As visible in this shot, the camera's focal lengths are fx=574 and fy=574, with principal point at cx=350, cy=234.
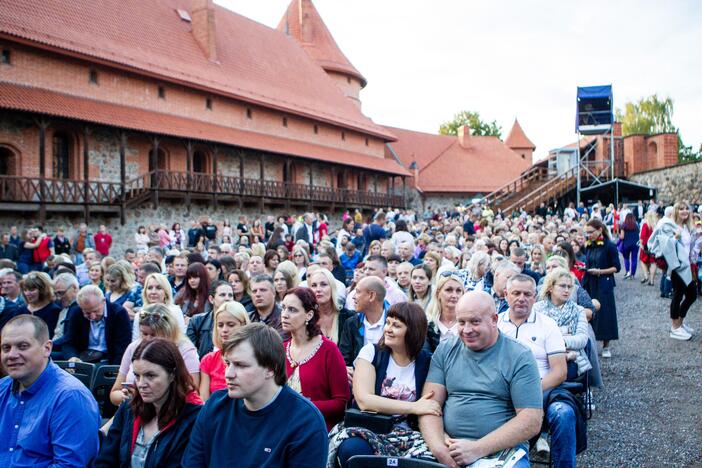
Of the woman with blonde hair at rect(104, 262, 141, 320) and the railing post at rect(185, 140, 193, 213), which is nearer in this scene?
the woman with blonde hair at rect(104, 262, 141, 320)

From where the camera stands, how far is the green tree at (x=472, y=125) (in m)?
65.8

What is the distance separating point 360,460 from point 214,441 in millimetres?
900

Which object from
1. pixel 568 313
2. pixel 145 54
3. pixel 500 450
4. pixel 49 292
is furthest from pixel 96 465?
pixel 145 54

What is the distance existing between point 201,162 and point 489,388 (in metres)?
27.5

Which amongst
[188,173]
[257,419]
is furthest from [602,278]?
[188,173]

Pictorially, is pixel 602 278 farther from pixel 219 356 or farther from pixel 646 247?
pixel 219 356

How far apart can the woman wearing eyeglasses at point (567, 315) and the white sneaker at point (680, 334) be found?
4427 millimetres

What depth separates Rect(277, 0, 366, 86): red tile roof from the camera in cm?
4656

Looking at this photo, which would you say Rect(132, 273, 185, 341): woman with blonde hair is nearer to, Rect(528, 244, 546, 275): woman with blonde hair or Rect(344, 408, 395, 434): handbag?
Rect(344, 408, 395, 434): handbag

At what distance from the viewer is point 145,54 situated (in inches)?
1052

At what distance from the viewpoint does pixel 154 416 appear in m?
3.43

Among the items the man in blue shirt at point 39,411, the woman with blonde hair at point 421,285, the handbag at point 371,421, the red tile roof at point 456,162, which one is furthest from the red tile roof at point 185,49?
the handbag at point 371,421

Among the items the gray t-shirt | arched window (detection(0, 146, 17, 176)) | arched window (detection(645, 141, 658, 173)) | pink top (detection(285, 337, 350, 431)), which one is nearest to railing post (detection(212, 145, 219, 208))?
arched window (detection(0, 146, 17, 176))

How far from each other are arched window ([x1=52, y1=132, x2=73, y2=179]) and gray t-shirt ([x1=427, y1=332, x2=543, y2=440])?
22568 mm
